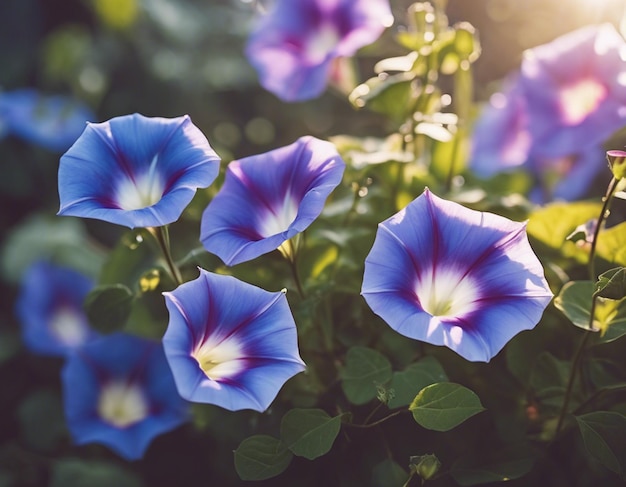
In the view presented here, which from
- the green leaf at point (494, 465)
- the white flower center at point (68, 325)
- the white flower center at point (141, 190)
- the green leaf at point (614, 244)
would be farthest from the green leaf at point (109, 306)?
the white flower center at point (68, 325)

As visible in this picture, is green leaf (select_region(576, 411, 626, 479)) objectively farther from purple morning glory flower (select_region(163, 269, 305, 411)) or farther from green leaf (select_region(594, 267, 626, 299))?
purple morning glory flower (select_region(163, 269, 305, 411))

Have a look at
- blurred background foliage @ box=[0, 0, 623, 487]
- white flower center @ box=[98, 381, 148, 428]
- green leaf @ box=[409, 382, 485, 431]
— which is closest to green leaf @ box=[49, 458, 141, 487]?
white flower center @ box=[98, 381, 148, 428]

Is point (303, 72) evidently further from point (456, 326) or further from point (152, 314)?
point (456, 326)

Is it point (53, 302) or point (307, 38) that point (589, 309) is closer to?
point (307, 38)

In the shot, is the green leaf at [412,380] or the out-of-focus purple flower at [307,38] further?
the out-of-focus purple flower at [307,38]

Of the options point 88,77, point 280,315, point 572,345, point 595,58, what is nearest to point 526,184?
point 595,58

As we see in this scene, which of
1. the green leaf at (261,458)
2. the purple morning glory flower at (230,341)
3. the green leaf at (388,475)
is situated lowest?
the green leaf at (388,475)

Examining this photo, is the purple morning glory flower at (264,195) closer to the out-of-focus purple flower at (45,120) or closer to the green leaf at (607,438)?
the green leaf at (607,438)
